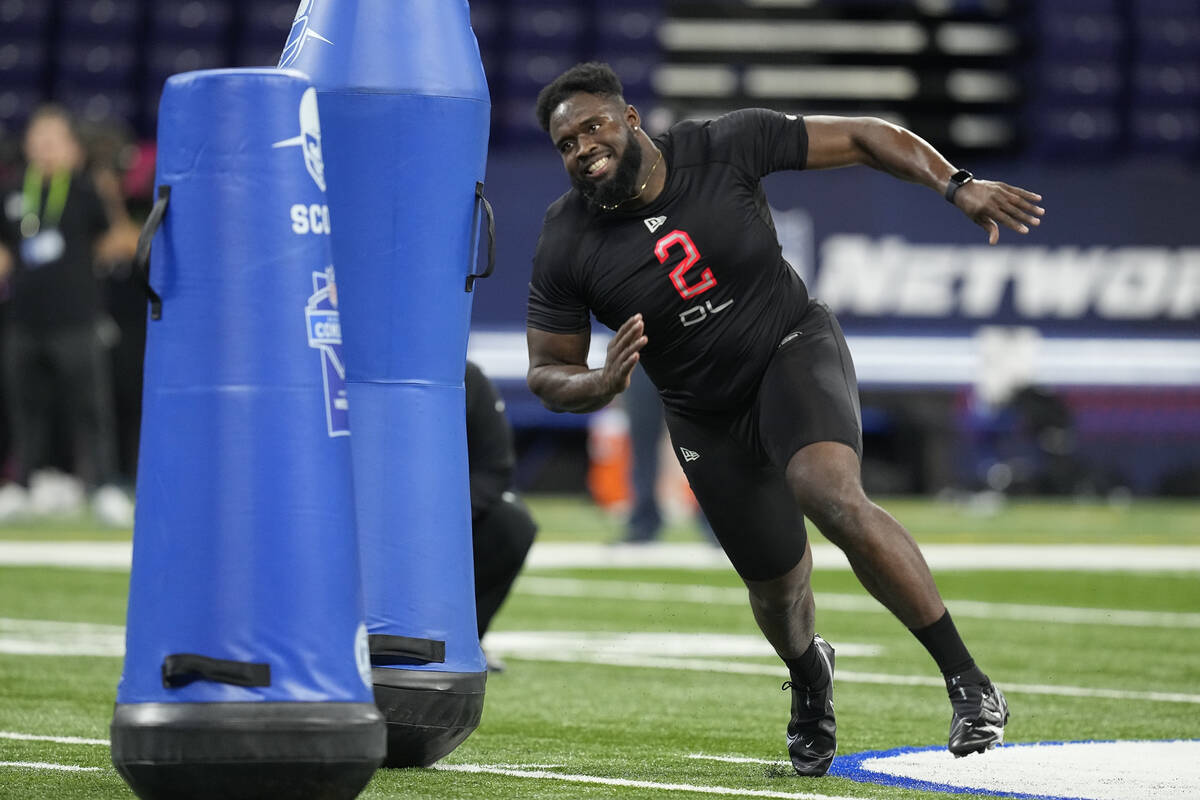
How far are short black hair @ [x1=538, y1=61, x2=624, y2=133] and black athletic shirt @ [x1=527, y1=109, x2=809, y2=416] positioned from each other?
0.22 metres

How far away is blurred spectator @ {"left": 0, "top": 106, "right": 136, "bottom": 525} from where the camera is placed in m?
13.9

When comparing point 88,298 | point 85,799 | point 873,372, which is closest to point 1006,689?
point 85,799

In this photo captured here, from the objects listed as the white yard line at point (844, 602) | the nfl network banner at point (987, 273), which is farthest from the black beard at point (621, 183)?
the nfl network banner at point (987, 273)

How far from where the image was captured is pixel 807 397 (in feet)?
17.0

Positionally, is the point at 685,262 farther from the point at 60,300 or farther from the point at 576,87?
the point at 60,300

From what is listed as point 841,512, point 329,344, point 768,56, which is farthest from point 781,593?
point 768,56

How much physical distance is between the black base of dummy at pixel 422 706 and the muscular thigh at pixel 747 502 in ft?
2.61

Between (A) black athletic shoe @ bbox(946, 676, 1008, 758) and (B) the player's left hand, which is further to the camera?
(B) the player's left hand

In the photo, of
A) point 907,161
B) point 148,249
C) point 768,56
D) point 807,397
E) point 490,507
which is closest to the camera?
point 148,249

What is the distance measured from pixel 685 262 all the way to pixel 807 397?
1.58ft

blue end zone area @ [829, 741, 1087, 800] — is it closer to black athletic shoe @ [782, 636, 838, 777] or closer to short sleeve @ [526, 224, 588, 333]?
black athletic shoe @ [782, 636, 838, 777]

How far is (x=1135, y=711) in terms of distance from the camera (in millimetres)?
6492

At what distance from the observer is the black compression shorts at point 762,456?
526cm

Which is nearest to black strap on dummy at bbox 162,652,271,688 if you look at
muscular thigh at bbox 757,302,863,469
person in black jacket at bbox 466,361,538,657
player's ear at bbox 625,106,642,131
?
muscular thigh at bbox 757,302,863,469
